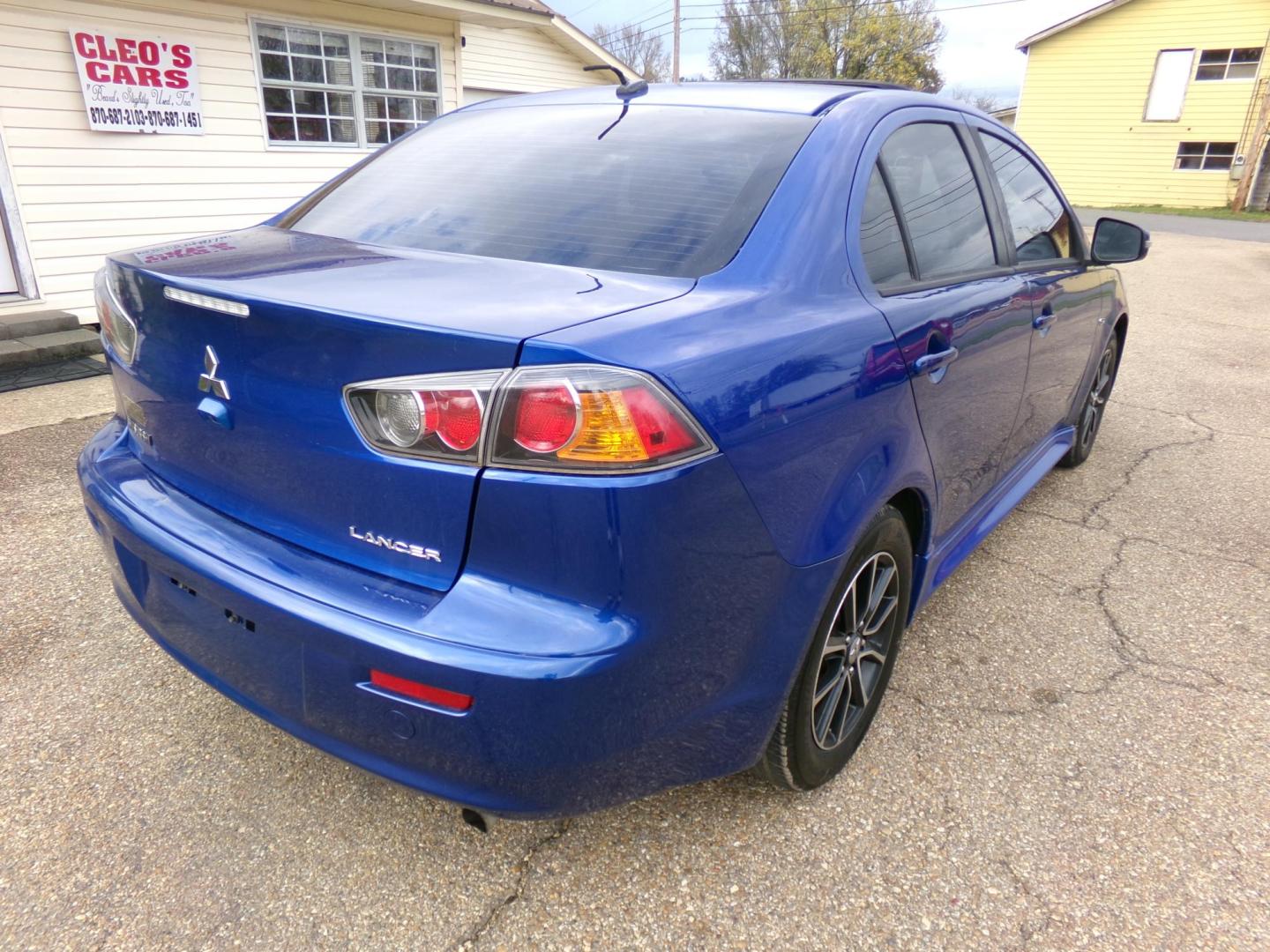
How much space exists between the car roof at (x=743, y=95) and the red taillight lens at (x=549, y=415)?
1.27m

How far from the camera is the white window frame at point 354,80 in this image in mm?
7871

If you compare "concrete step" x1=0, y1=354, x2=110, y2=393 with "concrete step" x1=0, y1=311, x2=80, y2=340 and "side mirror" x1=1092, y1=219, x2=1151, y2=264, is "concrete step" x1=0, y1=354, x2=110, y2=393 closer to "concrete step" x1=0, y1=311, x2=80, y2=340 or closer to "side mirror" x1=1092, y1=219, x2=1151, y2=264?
"concrete step" x1=0, y1=311, x2=80, y2=340

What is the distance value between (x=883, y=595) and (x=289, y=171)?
8.11m

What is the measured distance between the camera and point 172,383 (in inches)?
72.1

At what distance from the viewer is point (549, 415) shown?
1.40 metres

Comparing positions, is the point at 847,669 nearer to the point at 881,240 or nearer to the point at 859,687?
the point at 859,687

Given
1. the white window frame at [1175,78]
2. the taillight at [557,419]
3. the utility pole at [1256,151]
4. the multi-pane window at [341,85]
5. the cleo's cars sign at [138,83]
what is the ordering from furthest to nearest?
the white window frame at [1175,78] → the utility pole at [1256,151] → the multi-pane window at [341,85] → the cleo's cars sign at [138,83] → the taillight at [557,419]

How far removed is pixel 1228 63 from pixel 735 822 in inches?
1251

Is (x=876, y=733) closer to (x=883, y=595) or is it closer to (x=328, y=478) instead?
(x=883, y=595)

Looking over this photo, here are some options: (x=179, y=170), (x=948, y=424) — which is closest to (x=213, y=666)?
(x=948, y=424)

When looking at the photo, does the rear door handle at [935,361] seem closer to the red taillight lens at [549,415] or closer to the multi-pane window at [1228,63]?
the red taillight lens at [549,415]

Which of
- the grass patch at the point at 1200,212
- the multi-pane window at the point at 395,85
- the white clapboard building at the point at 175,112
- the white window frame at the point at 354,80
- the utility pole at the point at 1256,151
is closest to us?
the white clapboard building at the point at 175,112

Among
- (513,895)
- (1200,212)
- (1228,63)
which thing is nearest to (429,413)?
(513,895)

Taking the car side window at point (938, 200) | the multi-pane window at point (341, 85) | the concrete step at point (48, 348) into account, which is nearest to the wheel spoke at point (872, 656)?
the car side window at point (938, 200)
